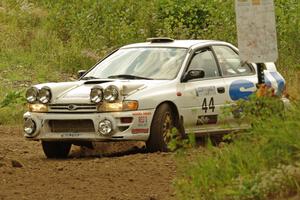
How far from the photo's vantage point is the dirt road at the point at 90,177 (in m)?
9.55

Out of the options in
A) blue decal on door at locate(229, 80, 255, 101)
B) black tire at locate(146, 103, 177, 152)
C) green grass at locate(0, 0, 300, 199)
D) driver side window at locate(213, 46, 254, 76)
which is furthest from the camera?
green grass at locate(0, 0, 300, 199)

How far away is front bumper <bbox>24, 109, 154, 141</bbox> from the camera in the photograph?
12367 mm

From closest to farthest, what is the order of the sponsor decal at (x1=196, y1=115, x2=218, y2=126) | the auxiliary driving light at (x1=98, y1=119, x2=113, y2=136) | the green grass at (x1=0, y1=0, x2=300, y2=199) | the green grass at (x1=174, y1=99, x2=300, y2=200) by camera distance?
the green grass at (x1=174, y1=99, x2=300, y2=200) < the auxiliary driving light at (x1=98, y1=119, x2=113, y2=136) < the sponsor decal at (x1=196, y1=115, x2=218, y2=126) < the green grass at (x1=0, y1=0, x2=300, y2=199)

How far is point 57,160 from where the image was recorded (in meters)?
12.9

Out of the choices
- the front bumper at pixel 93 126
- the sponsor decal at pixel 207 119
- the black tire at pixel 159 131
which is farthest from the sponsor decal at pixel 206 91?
the front bumper at pixel 93 126

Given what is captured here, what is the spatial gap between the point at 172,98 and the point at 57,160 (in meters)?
1.58

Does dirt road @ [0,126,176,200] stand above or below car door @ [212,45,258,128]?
A: below

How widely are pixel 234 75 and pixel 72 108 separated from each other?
8.46ft

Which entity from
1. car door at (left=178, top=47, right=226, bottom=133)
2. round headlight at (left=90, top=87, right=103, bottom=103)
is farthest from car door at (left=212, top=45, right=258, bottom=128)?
round headlight at (left=90, top=87, right=103, bottom=103)

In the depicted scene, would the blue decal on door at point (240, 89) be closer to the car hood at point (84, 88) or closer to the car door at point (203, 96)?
the car door at point (203, 96)

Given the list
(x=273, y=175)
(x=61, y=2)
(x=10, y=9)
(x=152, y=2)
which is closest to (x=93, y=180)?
(x=273, y=175)

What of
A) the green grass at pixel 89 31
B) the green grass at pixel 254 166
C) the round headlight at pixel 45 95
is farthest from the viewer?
the green grass at pixel 89 31

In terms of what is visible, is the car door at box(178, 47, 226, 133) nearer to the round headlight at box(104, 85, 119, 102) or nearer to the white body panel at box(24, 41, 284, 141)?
the white body panel at box(24, 41, 284, 141)

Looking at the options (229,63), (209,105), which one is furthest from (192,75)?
(229,63)
